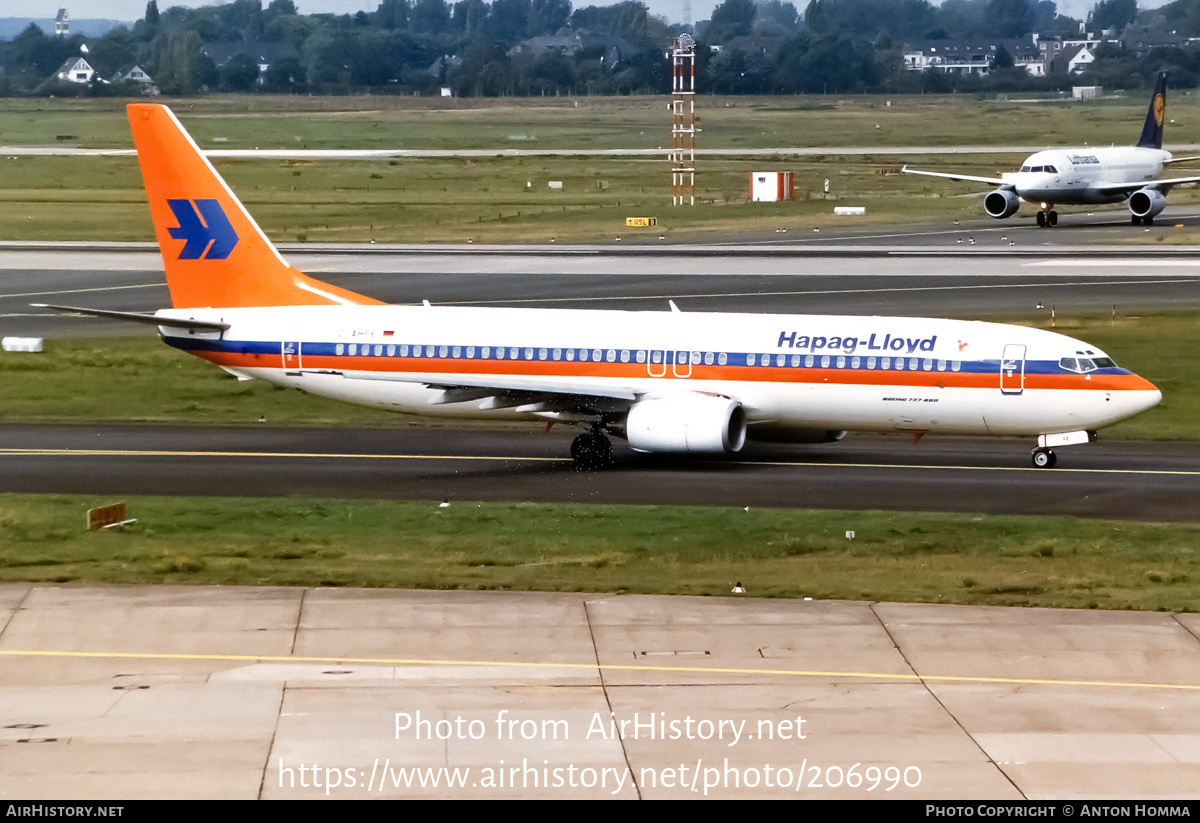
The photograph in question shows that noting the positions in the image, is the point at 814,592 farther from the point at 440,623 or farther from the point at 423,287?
the point at 423,287

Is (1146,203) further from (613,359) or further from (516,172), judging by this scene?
(613,359)

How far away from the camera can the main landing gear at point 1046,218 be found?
99.4 m

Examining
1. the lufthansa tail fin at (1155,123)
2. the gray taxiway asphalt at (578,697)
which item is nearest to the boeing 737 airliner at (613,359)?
the gray taxiway asphalt at (578,697)

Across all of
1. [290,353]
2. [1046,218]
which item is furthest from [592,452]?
[1046,218]

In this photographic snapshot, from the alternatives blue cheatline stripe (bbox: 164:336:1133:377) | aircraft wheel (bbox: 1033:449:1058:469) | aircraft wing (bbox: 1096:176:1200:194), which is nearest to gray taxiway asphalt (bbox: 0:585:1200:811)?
blue cheatline stripe (bbox: 164:336:1133:377)

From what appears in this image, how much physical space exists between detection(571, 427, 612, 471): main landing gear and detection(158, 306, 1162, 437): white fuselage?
1.78 feet

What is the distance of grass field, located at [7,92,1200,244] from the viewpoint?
10125cm

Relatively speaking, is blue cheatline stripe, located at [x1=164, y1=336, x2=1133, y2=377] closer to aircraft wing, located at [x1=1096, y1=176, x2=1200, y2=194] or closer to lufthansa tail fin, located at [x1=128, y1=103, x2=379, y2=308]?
lufthansa tail fin, located at [x1=128, y1=103, x2=379, y2=308]

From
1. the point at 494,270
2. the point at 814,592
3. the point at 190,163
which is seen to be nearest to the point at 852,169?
the point at 494,270

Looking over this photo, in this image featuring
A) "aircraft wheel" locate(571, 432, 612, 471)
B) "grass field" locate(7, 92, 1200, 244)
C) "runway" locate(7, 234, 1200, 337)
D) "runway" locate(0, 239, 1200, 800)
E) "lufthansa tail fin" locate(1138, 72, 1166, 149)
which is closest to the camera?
"runway" locate(0, 239, 1200, 800)

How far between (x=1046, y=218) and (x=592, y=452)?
66007 mm

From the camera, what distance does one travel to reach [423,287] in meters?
72.4

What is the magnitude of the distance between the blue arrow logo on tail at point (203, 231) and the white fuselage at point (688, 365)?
152 centimetres

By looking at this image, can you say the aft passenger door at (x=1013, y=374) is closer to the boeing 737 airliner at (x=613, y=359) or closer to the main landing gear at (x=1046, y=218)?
the boeing 737 airliner at (x=613, y=359)
